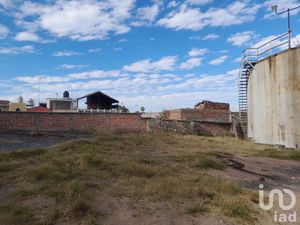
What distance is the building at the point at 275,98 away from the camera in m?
17.2

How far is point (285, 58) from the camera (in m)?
17.9

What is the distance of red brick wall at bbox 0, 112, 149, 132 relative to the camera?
74.4 ft

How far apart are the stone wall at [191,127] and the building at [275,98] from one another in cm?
409

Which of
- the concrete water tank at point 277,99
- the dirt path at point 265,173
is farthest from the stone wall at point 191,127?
the dirt path at point 265,173

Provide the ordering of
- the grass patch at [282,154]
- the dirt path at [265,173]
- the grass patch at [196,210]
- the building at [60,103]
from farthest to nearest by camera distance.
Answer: the building at [60,103] → the grass patch at [282,154] → the dirt path at [265,173] → the grass patch at [196,210]

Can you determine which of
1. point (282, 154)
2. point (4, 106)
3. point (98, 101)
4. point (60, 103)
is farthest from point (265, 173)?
point (4, 106)

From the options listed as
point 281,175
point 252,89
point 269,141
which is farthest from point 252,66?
point 281,175

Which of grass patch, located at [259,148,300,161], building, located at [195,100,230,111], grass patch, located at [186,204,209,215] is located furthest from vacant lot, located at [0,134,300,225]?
building, located at [195,100,230,111]

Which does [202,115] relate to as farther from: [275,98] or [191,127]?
[275,98]

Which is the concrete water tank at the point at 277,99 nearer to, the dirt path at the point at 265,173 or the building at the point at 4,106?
the dirt path at the point at 265,173

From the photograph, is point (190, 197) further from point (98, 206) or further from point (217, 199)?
point (98, 206)

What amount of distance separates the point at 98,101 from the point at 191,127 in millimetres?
16207

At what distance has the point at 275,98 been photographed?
19062mm

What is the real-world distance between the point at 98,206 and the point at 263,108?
54.2 ft
